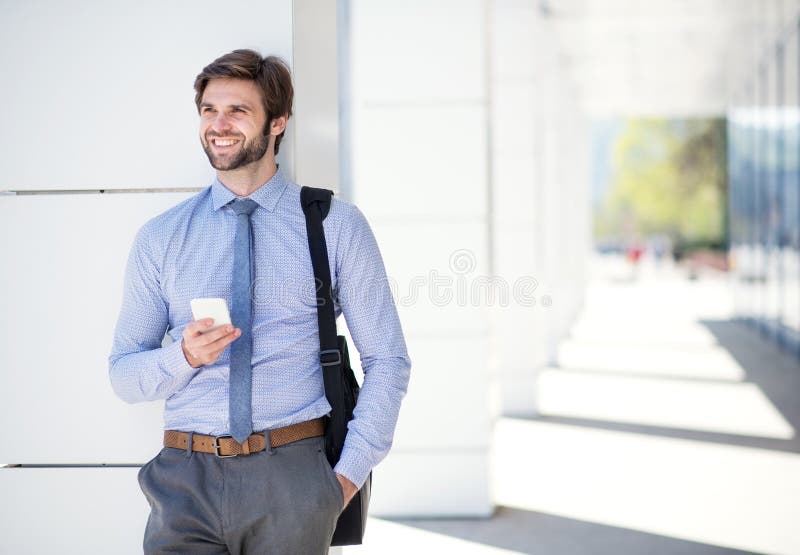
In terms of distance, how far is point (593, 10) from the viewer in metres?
11.4

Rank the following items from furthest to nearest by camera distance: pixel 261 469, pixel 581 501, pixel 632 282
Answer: pixel 632 282
pixel 581 501
pixel 261 469

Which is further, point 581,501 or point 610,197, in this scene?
point 610,197

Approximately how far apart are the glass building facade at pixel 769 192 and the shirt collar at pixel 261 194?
41.0ft

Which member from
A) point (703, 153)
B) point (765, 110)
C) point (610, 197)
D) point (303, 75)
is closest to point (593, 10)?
point (765, 110)

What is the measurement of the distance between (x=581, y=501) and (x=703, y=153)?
4404cm

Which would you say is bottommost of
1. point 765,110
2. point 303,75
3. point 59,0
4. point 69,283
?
point 69,283

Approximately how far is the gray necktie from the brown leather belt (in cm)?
3

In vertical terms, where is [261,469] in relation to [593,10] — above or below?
below

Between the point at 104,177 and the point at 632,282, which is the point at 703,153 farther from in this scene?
the point at 104,177

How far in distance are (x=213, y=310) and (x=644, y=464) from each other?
5663 millimetres

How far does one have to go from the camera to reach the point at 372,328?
2.45 m

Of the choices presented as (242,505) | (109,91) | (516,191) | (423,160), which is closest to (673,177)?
(516,191)

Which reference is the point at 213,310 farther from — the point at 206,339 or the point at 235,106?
the point at 235,106

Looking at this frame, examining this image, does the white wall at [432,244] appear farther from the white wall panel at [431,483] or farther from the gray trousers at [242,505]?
the gray trousers at [242,505]
